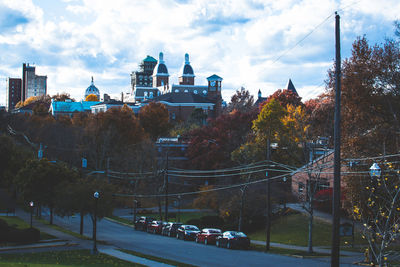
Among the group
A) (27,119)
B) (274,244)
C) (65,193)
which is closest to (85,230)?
(65,193)

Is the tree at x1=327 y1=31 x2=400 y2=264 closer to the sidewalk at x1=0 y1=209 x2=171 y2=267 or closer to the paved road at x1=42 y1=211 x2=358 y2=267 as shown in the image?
the paved road at x1=42 y1=211 x2=358 y2=267

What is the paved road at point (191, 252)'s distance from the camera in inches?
1182

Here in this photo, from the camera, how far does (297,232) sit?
43.8m

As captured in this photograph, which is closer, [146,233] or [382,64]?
[382,64]

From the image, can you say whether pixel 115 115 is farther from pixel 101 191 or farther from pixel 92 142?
pixel 101 191

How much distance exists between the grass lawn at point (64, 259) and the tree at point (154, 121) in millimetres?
73971

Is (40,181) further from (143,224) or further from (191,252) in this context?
(191,252)

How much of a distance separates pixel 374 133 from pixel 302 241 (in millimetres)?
12288

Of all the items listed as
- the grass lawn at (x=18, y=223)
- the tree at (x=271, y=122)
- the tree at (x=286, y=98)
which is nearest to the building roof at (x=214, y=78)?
the tree at (x=286, y=98)

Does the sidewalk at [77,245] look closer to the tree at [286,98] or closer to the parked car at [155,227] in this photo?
the parked car at [155,227]

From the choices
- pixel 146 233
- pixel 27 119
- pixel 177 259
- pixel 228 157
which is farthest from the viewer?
pixel 27 119

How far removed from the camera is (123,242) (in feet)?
134

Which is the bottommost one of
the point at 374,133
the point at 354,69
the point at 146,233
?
the point at 146,233

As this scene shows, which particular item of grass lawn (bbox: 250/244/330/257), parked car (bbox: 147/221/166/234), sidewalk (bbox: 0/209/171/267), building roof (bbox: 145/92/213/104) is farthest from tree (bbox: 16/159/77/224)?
building roof (bbox: 145/92/213/104)
